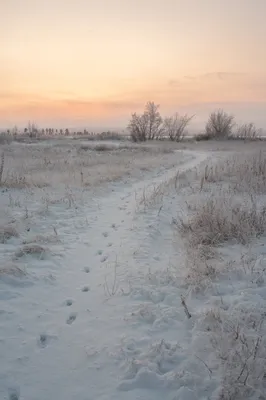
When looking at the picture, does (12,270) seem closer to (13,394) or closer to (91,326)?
(91,326)

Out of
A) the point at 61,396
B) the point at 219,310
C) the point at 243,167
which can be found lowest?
the point at 61,396

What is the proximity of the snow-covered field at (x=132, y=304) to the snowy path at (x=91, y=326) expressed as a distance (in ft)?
0.04

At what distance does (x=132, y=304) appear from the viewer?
4.07 m

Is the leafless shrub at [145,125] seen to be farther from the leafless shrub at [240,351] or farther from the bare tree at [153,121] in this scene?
the leafless shrub at [240,351]

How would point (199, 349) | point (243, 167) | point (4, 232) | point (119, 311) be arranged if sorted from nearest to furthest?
point (199, 349), point (119, 311), point (4, 232), point (243, 167)

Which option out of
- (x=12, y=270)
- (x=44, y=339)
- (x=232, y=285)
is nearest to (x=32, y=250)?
(x=12, y=270)

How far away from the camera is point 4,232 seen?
6129mm

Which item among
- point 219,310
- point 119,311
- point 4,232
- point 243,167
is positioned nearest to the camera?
point 219,310

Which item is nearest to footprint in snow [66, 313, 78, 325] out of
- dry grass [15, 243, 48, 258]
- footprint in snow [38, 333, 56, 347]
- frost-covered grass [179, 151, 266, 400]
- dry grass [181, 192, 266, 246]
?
footprint in snow [38, 333, 56, 347]

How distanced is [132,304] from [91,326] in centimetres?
68

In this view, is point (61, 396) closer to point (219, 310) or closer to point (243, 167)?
point (219, 310)

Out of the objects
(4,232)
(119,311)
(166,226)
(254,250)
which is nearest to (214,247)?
(254,250)

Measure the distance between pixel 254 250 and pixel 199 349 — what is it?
2.78 metres

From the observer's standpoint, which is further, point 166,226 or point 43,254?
point 166,226
